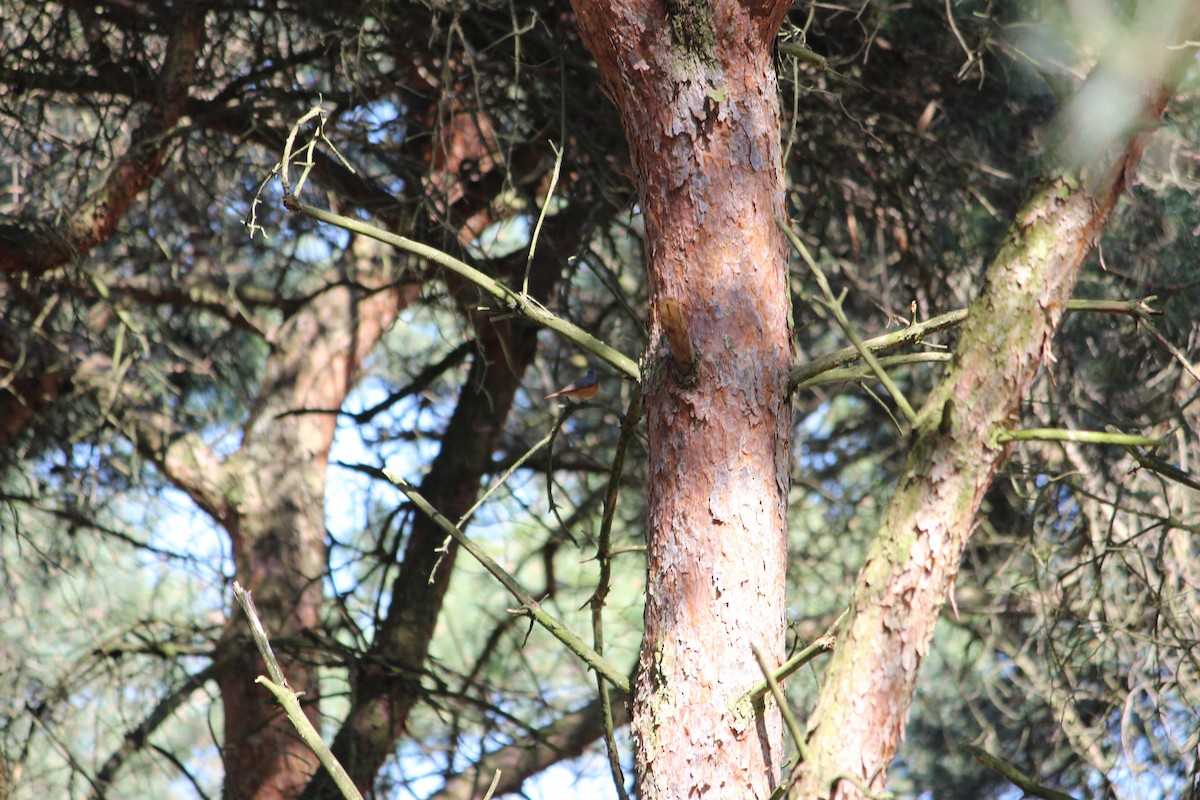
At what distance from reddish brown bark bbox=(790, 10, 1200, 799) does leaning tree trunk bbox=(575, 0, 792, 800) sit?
194mm

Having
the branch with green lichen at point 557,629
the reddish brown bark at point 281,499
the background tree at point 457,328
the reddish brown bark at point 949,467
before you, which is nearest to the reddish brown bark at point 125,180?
the background tree at point 457,328

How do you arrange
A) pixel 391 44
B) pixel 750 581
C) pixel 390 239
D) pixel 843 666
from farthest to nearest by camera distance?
pixel 391 44, pixel 390 239, pixel 750 581, pixel 843 666

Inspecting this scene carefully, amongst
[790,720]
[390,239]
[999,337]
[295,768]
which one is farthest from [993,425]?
[295,768]

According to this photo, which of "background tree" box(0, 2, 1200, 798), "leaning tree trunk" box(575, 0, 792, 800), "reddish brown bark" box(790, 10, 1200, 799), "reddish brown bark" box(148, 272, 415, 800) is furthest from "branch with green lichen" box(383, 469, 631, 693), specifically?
"reddish brown bark" box(148, 272, 415, 800)

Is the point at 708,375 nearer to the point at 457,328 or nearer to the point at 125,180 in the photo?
the point at 125,180

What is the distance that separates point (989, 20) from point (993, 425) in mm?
2148

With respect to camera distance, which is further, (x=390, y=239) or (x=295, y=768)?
(x=295, y=768)

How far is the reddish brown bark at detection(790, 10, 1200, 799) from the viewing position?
4.69 ft

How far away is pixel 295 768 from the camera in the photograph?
430 cm

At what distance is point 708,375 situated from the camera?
1705 millimetres

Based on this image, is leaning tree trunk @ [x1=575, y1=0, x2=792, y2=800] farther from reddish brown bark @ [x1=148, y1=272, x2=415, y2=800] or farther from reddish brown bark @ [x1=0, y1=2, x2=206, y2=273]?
reddish brown bark @ [x1=148, y1=272, x2=415, y2=800]

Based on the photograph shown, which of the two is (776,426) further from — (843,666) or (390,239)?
(390,239)

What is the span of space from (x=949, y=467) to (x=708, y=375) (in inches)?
15.3

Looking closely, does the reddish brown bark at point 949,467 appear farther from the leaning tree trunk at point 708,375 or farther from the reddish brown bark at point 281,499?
the reddish brown bark at point 281,499
